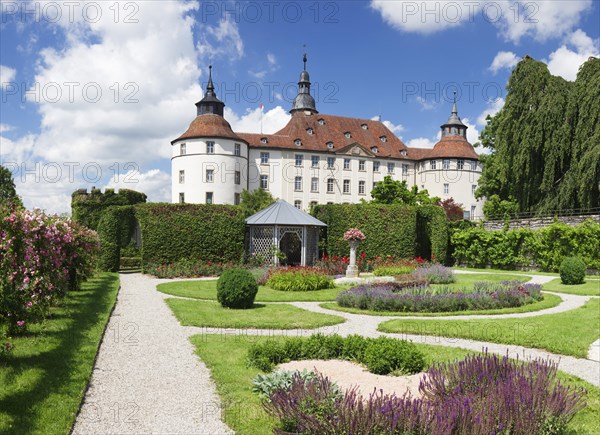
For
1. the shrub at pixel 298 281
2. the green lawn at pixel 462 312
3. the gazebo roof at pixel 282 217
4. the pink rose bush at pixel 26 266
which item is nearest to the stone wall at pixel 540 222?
the gazebo roof at pixel 282 217

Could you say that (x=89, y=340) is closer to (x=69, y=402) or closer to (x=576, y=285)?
(x=69, y=402)

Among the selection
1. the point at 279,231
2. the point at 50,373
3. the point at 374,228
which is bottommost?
the point at 50,373

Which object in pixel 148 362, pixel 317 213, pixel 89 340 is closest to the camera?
pixel 148 362

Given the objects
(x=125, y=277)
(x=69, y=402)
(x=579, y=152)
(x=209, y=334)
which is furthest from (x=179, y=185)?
(x=69, y=402)

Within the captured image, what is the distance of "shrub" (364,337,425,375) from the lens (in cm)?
664

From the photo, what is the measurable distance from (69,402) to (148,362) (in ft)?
6.40

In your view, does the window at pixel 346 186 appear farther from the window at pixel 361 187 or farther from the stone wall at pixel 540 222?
the stone wall at pixel 540 222

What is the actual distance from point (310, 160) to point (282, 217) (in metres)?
26.5

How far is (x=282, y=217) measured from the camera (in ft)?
77.7

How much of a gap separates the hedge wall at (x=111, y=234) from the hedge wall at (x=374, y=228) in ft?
33.9

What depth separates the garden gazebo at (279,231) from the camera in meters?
23.4

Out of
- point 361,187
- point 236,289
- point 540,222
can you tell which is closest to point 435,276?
point 236,289

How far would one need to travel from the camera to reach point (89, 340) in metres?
8.13

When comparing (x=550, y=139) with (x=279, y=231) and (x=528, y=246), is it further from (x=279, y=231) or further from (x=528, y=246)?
(x=279, y=231)
